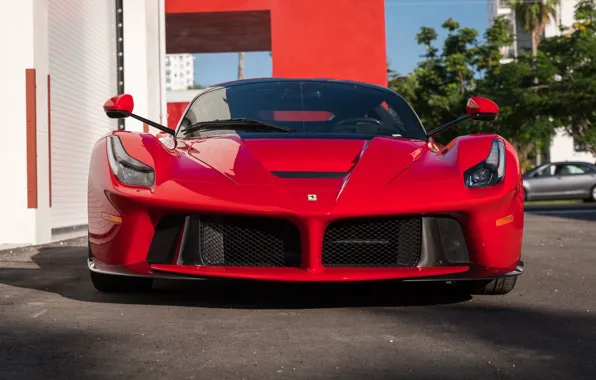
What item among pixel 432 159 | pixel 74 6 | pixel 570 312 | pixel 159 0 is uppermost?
pixel 159 0

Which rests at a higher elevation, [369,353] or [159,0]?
[159,0]

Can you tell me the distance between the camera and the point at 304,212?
3488 millimetres

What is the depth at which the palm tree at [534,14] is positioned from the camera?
51500 mm

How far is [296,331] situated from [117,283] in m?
1.30

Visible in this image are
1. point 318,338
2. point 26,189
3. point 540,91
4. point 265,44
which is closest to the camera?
point 318,338

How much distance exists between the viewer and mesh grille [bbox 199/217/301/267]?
3.59 m

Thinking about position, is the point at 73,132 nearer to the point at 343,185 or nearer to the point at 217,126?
the point at 217,126

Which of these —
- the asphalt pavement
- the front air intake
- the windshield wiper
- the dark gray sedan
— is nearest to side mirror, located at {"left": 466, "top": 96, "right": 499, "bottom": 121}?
the asphalt pavement

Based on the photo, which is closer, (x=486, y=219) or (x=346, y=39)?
(x=486, y=219)

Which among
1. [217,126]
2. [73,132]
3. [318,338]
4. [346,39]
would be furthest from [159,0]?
[318,338]

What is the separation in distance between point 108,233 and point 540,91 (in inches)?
1022

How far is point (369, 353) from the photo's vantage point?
108 inches

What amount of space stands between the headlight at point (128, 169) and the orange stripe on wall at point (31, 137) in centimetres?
448

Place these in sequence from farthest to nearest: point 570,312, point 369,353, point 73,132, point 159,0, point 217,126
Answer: point 159,0
point 73,132
point 217,126
point 570,312
point 369,353
